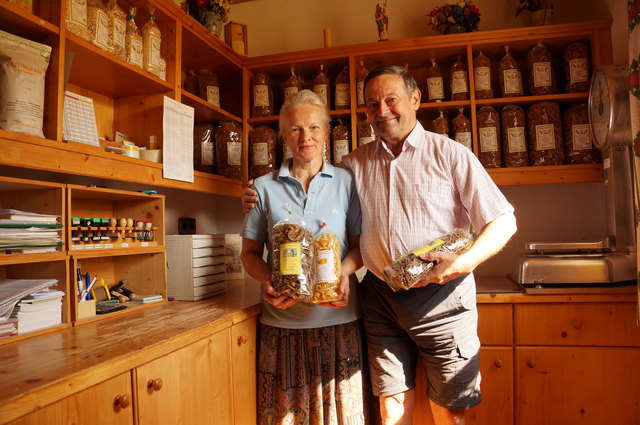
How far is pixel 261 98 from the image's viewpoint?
234cm

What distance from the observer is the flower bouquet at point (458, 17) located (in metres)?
2.20

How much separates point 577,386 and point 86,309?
1885mm

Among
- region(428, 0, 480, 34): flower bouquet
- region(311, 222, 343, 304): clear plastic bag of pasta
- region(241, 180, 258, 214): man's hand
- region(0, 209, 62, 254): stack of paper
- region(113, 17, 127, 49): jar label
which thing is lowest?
region(311, 222, 343, 304): clear plastic bag of pasta

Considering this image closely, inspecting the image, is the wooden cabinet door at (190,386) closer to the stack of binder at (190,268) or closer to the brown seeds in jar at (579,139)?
the stack of binder at (190,268)

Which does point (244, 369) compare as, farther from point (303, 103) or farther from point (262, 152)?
point (262, 152)

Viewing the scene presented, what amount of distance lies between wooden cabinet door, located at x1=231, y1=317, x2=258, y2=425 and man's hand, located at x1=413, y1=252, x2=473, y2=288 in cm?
70

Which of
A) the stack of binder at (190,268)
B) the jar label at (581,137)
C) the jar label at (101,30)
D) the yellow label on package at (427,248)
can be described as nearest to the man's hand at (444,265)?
the yellow label on package at (427,248)

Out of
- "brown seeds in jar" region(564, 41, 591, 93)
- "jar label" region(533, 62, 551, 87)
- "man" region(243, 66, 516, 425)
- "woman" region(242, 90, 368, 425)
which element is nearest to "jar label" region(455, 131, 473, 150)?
"jar label" region(533, 62, 551, 87)

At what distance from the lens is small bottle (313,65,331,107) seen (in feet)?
7.51

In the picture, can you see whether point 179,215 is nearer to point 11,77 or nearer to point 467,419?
point 11,77

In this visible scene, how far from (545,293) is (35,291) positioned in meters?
1.83

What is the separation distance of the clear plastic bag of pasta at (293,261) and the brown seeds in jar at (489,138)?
1.19 meters

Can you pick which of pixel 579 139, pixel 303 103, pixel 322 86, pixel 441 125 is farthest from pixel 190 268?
pixel 579 139

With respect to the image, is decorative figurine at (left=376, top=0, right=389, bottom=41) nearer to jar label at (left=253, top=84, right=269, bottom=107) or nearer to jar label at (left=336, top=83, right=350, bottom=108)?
jar label at (left=336, top=83, right=350, bottom=108)
